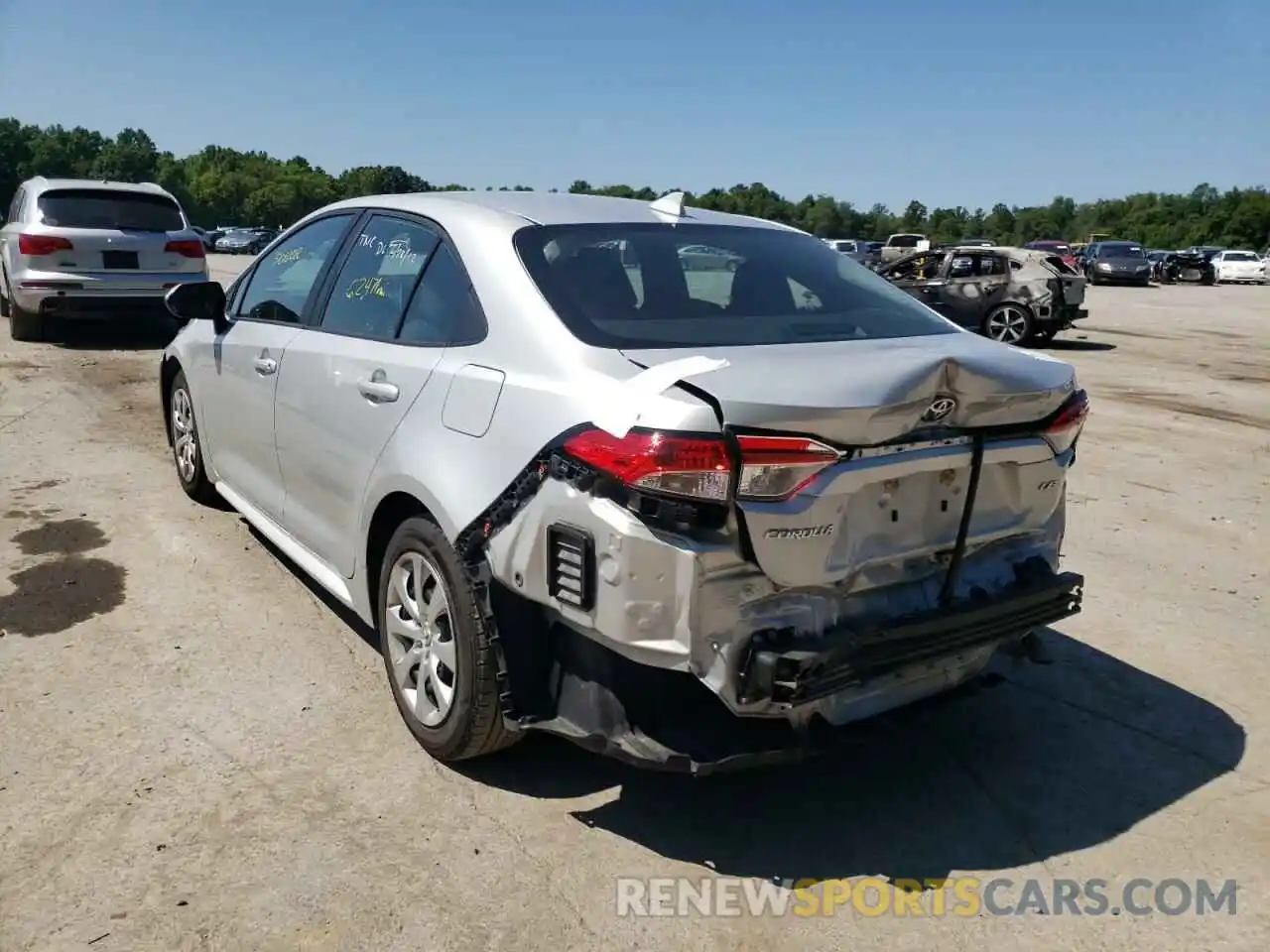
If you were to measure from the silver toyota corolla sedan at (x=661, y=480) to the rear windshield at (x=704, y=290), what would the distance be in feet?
0.04

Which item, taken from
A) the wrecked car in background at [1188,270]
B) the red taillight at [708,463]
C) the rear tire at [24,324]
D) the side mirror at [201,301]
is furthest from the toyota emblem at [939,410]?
the wrecked car in background at [1188,270]

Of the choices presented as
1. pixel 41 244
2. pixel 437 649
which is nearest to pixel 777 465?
pixel 437 649

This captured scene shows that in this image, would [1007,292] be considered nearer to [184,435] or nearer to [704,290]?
[184,435]

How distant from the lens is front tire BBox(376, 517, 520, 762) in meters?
2.96

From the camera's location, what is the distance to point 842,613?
2.73m

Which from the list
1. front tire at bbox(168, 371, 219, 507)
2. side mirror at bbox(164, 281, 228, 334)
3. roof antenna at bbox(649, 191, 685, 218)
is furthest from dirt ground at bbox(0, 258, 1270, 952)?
roof antenna at bbox(649, 191, 685, 218)

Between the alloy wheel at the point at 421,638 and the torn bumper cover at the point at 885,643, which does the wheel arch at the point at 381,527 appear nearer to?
the alloy wheel at the point at 421,638

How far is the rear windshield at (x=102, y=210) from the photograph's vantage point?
36.8 ft

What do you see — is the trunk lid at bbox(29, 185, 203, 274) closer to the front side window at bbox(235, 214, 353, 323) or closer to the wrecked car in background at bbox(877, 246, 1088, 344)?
the front side window at bbox(235, 214, 353, 323)

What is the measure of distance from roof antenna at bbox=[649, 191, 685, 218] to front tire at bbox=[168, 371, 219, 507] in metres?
2.98

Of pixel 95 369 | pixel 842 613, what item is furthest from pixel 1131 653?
pixel 95 369

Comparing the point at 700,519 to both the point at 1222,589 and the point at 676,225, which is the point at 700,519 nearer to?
the point at 676,225

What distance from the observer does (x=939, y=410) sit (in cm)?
275

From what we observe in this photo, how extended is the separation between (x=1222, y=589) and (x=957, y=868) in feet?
9.99
